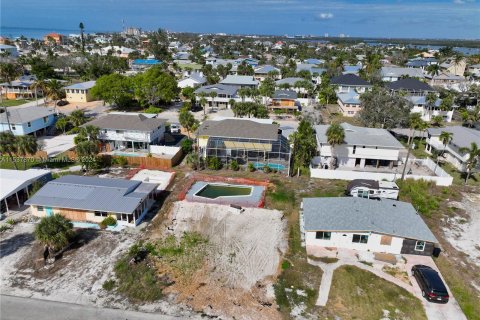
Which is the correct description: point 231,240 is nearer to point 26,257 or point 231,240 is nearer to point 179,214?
point 179,214

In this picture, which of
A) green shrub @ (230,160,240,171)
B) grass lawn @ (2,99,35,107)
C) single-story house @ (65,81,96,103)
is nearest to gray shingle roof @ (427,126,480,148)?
green shrub @ (230,160,240,171)

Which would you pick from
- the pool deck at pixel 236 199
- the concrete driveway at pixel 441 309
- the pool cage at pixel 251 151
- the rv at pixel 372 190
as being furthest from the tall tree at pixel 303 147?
the concrete driveway at pixel 441 309

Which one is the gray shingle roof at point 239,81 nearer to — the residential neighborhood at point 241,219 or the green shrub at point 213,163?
the residential neighborhood at point 241,219

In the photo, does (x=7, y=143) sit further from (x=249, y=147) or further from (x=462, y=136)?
(x=462, y=136)

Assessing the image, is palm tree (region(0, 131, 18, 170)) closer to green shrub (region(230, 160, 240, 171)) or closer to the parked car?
the parked car

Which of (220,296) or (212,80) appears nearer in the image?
(220,296)

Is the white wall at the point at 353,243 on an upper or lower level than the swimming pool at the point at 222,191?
upper

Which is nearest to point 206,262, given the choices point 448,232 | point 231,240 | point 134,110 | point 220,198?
point 231,240
